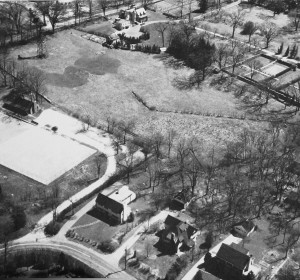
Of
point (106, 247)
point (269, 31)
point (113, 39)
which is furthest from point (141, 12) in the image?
point (106, 247)

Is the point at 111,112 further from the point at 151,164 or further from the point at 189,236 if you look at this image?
the point at 189,236

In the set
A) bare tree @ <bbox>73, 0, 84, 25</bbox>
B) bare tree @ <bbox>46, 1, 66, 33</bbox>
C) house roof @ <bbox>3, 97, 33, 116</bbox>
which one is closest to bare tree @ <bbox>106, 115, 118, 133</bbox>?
house roof @ <bbox>3, 97, 33, 116</bbox>

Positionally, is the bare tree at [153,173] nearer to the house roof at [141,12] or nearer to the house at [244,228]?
the house at [244,228]

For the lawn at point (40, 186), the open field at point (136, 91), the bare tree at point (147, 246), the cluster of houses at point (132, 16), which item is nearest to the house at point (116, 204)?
the bare tree at point (147, 246)

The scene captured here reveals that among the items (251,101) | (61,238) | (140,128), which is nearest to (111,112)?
(140,128)

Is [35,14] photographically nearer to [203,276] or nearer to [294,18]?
[294,18]

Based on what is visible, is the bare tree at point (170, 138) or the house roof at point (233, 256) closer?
the house roof at point (233, 256)

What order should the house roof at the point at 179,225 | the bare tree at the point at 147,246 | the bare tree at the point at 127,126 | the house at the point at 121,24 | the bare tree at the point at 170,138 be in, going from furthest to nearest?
the house at the point at 121,24
the bare tree at the point at 127,126
the bare tree at the point at 170,138
the house roof at the point at 179,225
the bare tree at the point at 147,246
